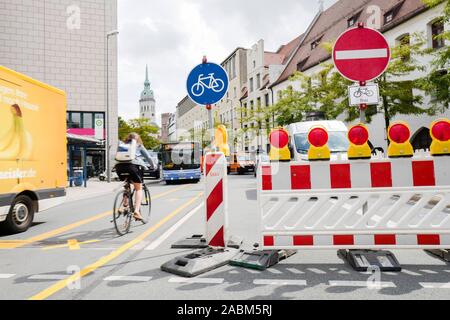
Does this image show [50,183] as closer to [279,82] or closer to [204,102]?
[204,102]

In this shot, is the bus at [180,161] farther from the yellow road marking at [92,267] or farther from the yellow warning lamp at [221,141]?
the yellow warning lamp at [221,141]

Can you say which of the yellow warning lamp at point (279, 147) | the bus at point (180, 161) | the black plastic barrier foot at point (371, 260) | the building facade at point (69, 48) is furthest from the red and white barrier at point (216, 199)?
the building facade at point (69, 48)

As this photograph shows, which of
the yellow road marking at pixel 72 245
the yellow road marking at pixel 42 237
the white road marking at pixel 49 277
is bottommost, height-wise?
the white road marking at pixel 49 277

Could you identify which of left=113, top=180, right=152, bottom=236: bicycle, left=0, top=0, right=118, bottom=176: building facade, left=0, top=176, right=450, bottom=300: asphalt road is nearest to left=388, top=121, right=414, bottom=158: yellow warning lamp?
left=0, top=176, right=450, bottom=300: asphalt road

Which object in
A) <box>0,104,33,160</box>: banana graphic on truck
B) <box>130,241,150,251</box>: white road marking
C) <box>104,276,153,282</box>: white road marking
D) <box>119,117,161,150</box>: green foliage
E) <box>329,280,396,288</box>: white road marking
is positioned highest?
<box>119,117,161,150</box>: green foliage

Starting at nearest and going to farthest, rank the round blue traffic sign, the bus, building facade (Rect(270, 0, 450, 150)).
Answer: the round blue traffic sign < building facade (Rect(270, 0, 450, 150)) < the bus

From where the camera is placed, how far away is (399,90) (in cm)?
2080

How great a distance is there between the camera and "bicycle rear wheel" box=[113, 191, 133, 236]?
22.7ft

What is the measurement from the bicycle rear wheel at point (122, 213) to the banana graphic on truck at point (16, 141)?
1.99 m

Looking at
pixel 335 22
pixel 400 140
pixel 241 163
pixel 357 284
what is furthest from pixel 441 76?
pixel 335 22

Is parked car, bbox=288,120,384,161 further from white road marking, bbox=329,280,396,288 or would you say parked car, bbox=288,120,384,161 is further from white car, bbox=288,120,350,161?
white road marking, bbox=329,280,396,288

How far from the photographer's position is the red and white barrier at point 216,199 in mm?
5027

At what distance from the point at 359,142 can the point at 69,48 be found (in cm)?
3934

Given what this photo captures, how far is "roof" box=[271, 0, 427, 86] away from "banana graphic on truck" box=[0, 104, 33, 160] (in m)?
23.6
